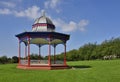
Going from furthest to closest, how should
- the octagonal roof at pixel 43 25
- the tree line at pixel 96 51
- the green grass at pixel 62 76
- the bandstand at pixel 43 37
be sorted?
the tree line at pixel 96 51
the octagonal roof at pixel 43 25
the bandstand at pixel 43 37
the green grass at pixel 62 76

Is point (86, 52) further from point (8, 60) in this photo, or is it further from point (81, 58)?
point (8, 60)

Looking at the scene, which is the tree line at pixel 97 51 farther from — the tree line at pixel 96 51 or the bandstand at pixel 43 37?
the bandstand at pixel 43 37

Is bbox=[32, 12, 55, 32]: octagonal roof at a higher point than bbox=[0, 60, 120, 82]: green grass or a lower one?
higher

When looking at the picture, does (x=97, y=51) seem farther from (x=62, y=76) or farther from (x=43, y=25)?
(x=62, y=76)

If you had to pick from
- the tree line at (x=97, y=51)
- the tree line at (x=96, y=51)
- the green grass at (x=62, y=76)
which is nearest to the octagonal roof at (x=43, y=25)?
the green grass at (x=62, y=76)

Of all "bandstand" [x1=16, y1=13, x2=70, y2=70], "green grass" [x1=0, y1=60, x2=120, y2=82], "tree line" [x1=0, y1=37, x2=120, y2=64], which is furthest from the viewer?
"tree line" [x1=0, y1=37, x2=120, y2=64]

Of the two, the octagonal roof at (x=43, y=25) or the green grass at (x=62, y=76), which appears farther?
the octagonal roof at (x=43, y=25)

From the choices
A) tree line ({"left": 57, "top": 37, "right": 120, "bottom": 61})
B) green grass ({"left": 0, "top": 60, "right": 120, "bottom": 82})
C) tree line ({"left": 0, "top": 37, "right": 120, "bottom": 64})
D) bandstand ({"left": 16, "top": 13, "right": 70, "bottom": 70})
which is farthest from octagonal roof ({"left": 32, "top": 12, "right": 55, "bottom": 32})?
tree line ({"left": 57, "top": 37, "right": 120, "bottom": 61})

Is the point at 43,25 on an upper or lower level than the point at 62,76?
upper

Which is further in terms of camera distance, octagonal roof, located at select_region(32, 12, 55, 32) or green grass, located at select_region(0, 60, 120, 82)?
octagonal roof, located at select_region(32, 12, 55, 32)

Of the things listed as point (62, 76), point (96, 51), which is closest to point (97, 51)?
point (96, 51)

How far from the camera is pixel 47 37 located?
3644 cm

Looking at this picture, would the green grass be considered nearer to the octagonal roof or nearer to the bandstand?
the bandstand

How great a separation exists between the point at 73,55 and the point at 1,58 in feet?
144
